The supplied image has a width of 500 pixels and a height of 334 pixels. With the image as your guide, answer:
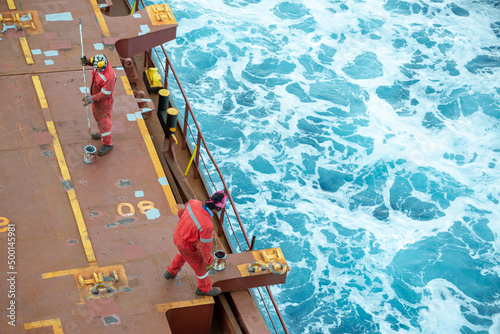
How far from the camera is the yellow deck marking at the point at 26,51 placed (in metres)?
11.9

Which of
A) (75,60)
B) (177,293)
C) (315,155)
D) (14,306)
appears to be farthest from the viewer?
(315,155)

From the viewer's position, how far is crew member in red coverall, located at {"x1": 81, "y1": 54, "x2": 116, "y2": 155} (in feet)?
31.6

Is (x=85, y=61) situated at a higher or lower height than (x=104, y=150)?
higher

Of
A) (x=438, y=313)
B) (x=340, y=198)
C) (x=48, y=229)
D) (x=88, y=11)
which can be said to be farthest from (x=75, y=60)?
(x=438, y=313)

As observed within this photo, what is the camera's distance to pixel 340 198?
18141 millimetres

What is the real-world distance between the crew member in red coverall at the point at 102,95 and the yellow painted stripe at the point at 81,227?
43.8 inches

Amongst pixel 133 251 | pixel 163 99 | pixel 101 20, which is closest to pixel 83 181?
pixel 133 251

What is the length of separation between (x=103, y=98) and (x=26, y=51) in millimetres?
3443

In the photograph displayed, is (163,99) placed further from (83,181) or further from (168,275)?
(168,275)

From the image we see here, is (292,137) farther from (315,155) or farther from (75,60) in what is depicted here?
(75,60)

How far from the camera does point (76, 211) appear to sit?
952cm

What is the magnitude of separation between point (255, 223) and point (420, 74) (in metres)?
11.0

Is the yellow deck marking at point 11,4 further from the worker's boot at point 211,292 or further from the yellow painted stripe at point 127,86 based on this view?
the worker's boot at point 211,292

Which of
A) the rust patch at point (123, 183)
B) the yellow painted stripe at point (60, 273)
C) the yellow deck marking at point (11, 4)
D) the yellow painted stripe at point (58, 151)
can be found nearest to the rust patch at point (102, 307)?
the yellow painted stripe at point (60, 273)
